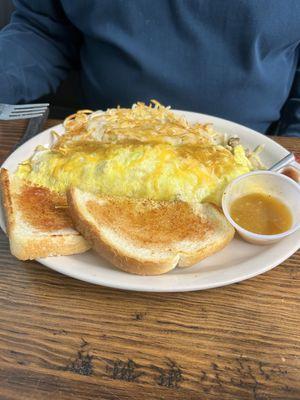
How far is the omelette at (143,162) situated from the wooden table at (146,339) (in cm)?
39

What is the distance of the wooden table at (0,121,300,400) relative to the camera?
1.20 m

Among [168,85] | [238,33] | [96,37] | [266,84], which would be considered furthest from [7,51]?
[266,84]

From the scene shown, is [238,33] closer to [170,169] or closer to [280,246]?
[170,169]

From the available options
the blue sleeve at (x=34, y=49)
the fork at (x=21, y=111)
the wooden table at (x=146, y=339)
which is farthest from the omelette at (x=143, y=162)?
the blue sleeve at (x=34, y=49)

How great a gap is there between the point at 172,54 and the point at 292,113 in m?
0.81

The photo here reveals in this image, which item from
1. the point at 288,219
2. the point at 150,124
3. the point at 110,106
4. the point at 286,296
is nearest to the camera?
the point at 286,296

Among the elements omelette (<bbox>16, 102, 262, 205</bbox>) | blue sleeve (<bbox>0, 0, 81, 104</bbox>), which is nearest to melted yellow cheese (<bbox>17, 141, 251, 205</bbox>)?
omelette (<bbox>16, 102, 262, 205</bbox>)

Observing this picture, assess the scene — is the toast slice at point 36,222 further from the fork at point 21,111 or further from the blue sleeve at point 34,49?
the blue sleeve at point 34,49

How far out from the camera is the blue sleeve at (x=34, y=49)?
91.4 inches

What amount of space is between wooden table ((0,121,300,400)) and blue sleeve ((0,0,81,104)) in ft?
3.90

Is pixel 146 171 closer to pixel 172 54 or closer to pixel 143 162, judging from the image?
pixel 143 162

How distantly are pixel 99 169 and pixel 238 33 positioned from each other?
1.04m

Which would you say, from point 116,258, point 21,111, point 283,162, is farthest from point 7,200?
point 283,162

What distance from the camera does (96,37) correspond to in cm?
226
